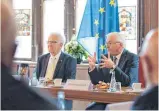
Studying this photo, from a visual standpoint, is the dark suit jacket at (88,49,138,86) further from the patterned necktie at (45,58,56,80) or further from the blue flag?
the blue flag

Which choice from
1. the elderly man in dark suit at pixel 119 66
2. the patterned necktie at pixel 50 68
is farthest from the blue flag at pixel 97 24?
the elderly man in dark suit at pixel 119 66

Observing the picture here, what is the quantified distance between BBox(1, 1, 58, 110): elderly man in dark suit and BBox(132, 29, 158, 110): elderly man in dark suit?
0.27m

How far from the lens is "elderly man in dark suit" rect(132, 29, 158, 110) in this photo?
86 cm

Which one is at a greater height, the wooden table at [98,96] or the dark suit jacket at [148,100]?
the dark suit jacket at [148,100]

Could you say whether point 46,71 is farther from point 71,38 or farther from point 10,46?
point 10,46

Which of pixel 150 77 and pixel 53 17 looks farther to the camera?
pixel 53 17

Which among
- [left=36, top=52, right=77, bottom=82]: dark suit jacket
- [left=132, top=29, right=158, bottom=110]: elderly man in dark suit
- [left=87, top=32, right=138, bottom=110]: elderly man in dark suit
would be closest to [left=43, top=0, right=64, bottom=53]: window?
[left=36, top=52, right=77, bottom=82]: dark suit jacket

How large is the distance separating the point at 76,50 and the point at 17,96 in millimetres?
3754

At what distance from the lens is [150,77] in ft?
2.89

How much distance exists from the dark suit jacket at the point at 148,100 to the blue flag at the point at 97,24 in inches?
138

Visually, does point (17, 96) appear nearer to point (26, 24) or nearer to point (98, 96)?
point (98, 96)

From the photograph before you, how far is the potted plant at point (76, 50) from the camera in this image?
4531mm

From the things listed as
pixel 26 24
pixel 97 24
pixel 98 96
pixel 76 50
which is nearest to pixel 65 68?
pixel 98 96

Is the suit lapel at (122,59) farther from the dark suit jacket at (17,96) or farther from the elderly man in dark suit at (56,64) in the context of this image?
the dark suit jacket at (17,96)
